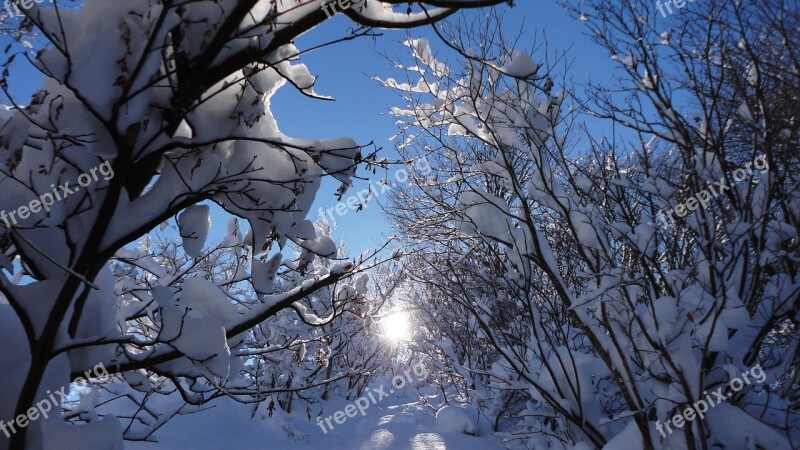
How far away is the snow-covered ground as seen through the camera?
6.58 m

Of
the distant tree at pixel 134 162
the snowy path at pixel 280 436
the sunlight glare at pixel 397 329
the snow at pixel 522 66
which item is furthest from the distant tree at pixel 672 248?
the sunlight glare at pixel 397 329

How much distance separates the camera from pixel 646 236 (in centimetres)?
295

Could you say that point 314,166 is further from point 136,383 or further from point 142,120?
point 136,383

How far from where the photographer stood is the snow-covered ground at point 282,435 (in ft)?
21.6

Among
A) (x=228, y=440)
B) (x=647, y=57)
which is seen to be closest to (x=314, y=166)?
(x=647, y=57)

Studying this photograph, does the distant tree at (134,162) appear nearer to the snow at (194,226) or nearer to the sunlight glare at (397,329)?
the snow at (194,226)

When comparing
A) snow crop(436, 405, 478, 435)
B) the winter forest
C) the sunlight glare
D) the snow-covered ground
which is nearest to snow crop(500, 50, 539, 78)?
the winter forest

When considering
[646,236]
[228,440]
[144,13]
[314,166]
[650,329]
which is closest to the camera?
[144,13]

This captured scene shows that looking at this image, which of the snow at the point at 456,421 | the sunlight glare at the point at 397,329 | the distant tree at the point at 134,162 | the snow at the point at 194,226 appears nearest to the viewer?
the distant tree at the point at 134,162

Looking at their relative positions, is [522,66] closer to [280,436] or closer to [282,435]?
[280,436]

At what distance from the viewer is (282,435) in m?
A: 8.49

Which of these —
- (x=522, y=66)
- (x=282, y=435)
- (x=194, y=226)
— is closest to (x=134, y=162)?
(x=194, y=226)

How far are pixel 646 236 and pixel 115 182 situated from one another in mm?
3014

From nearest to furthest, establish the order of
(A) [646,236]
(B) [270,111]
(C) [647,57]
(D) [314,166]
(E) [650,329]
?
(D) [314,166], (B) [270,111], (E) [650,329], (A) [646,236], (C) [647,57]
